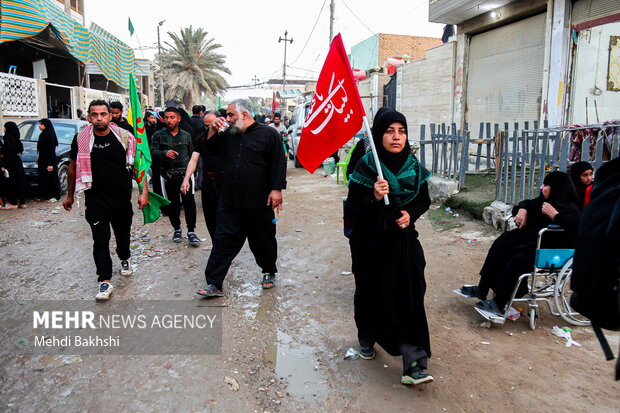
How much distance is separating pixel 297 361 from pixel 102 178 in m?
2.52

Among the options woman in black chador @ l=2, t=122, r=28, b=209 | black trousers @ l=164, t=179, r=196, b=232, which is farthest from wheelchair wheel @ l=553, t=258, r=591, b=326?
woman in black chador @ l=2, t=122, r=28, b=209

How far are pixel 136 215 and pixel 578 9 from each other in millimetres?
8922

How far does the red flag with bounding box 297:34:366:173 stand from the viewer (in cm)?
301

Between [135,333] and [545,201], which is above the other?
[545,201]

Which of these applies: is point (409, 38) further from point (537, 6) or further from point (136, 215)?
point (136, 215)

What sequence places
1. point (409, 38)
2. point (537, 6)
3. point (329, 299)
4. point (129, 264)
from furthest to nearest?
point (409, 38), point (537, 6), point (129, 264), point (329, 299)

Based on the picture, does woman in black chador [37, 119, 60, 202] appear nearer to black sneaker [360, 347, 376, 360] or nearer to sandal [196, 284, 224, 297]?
sandal [196, 284, 224, 297]

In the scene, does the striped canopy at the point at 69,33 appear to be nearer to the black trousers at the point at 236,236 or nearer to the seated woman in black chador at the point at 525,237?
the black trousers at the point at 236,236

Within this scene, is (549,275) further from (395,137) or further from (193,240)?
(193,240)

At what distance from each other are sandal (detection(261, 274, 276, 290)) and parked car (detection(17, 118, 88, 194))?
255 inches

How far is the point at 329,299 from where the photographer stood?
4445mm

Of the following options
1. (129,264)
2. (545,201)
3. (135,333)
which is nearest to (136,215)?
(129,264)

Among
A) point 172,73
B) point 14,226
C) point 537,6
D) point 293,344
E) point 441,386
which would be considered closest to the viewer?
point 441,386

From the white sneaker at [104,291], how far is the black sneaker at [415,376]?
280 cm
